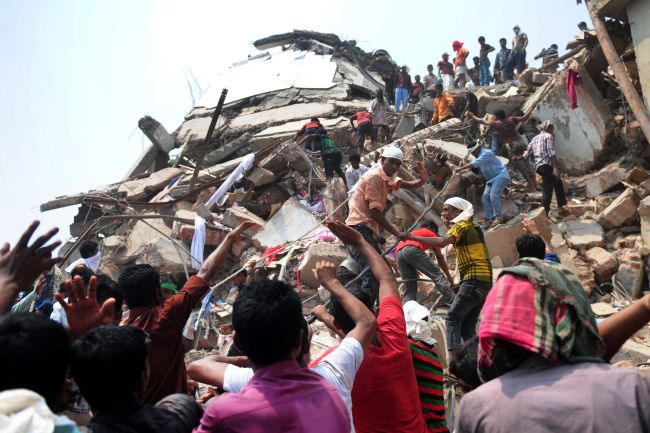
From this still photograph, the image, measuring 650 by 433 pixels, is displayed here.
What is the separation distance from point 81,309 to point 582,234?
670 centimetres

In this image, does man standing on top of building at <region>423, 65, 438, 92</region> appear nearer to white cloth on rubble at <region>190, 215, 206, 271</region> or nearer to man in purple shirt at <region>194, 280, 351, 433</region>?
white cloth on rubble at <region>190, 215, 206, 271</region>

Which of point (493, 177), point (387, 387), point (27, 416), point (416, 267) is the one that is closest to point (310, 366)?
point (387, 387)

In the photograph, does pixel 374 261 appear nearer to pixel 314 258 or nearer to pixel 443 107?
pixel 314 258

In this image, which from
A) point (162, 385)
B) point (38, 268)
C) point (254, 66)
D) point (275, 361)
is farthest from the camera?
point (254, 66)

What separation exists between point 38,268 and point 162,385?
28.4 inches

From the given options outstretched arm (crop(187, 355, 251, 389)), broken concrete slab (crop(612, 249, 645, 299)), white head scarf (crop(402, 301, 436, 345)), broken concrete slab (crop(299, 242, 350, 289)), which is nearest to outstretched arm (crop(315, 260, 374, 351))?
outstretched arm (crop(187, 355, 251, 389))

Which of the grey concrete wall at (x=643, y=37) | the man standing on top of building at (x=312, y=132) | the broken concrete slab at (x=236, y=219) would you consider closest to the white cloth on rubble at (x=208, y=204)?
the broken concrete slab at (x=236, y=219)

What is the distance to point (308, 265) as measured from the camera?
7.04m

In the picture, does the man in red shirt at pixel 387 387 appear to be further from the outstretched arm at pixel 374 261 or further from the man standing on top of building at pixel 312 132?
the man standing on top of building at pixel 312 132

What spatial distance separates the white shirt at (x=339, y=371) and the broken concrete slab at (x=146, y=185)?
1099cm

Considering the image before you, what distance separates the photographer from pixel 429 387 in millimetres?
2344

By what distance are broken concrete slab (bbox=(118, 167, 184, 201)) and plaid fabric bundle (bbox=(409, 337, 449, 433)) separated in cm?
1083

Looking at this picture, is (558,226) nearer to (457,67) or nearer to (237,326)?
(237,326)

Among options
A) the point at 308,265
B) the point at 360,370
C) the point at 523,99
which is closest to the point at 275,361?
the point at 360,370
